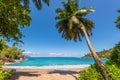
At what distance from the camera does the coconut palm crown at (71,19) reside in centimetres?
2894

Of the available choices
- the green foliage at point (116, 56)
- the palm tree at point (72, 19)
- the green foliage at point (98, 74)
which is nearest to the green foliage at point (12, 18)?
the green foliage at point (98, 74)

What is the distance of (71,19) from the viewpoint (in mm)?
28672

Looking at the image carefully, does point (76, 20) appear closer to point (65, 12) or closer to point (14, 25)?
point (65, 12)

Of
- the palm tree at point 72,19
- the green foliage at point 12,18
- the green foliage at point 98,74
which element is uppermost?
the palm tree at point 72,19

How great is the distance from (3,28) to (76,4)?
1691 centimetres

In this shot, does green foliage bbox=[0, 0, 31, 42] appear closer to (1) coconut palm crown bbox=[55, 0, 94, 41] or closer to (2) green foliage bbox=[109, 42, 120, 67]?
(2) green foliage bbox=[109, 42, 120, 67]

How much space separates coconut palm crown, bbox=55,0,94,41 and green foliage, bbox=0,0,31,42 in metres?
12.5

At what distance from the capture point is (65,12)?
29547 millimetres

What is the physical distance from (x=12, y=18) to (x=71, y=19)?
15.4m

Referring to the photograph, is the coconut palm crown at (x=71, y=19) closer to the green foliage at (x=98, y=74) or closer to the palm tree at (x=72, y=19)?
the palm tree at (x=72, y=19)

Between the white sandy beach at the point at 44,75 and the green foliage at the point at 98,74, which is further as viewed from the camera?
the white sandy beach at the point at 44,75

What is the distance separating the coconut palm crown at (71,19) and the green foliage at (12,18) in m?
12.5

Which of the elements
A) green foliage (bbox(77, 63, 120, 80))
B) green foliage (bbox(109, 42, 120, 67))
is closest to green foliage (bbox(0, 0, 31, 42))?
green foliage (bbox(77, 63, 120, 80))

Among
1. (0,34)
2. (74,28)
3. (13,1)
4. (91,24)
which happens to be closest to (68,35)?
(74,28)
